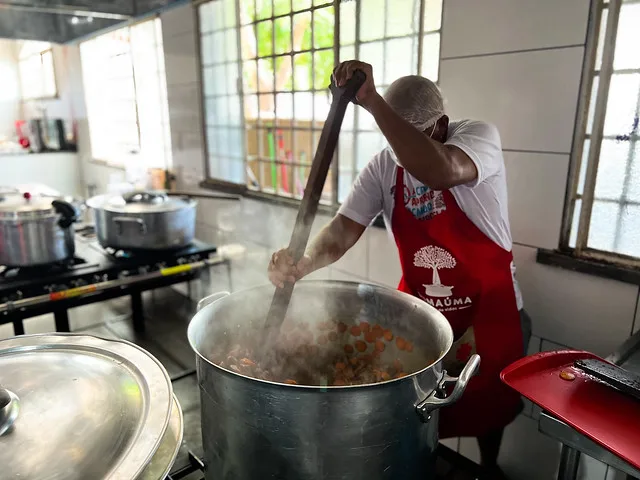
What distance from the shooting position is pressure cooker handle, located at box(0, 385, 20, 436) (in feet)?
1.99

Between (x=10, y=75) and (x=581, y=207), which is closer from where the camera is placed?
(x=581, y=207)

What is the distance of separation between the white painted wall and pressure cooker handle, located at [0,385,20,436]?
242 inches

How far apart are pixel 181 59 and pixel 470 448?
Answer: 2.51 m

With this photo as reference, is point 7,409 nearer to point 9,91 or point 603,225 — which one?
point 603,225

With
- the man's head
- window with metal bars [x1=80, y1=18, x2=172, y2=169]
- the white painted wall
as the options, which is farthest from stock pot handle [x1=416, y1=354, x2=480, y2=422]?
the white painted wall

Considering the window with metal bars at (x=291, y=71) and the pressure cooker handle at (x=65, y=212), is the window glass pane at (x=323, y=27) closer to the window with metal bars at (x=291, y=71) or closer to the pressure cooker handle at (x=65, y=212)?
the window with metal bars at (x=291, y=71)

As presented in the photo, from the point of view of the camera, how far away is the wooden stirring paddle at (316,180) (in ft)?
3.07

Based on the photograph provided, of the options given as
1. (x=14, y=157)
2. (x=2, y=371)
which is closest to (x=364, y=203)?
(x=2, y=371)

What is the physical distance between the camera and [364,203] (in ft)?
4.62

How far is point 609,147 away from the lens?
1261 millimetres

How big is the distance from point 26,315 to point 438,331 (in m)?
1.48

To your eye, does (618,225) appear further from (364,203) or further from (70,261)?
(70,261)

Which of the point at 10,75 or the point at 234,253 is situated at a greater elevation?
the point at 10,75

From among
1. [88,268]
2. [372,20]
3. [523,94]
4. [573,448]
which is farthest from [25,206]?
[573,448]
